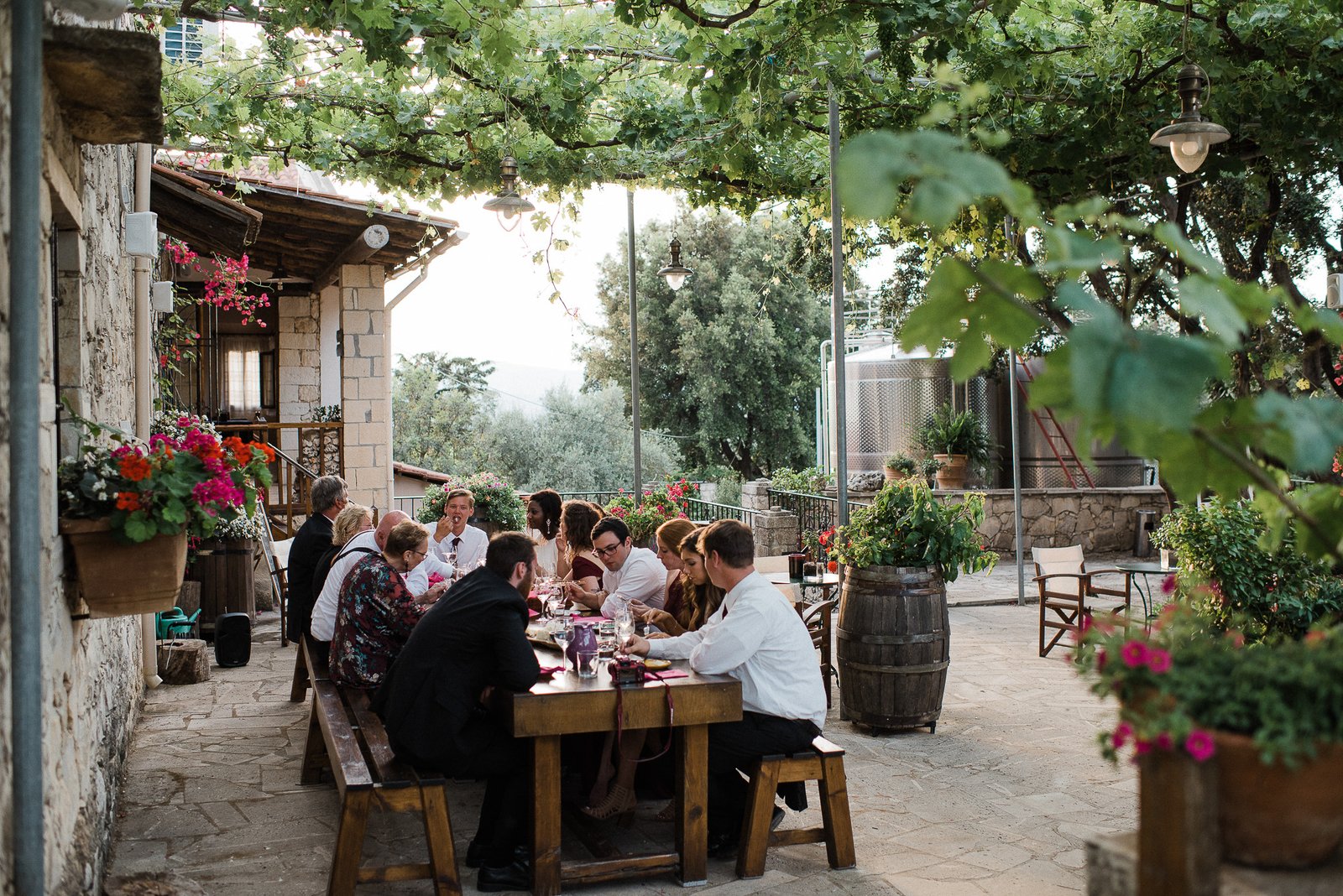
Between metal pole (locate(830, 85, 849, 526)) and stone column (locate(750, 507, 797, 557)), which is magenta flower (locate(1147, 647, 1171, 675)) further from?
stone column (locate(750, 507, 797, 557))

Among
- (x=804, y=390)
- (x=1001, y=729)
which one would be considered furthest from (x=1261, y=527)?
(x=804, y=390)

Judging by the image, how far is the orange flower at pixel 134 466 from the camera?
10.6 feet

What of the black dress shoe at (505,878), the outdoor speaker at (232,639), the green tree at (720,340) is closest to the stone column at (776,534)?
the outdoor speaker at (232,639)

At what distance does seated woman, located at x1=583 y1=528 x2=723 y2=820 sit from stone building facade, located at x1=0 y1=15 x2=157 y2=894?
1.81 m

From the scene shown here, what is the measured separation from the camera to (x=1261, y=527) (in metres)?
6.02

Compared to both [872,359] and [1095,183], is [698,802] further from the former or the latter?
[872,359]

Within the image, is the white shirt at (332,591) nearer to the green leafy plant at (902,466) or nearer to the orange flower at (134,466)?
the orange flower at (134,466)

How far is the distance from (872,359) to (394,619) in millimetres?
15729

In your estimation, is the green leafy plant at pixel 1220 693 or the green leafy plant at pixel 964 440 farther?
the green leafy plant at pixel 964 440

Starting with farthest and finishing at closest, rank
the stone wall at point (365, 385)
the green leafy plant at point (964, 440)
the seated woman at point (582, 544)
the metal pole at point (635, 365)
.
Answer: the green leafy plant at point (964, 440) → the stone wall at point (365, 385) → the metal pole at point (635, 365) → the seated woman at point (582, 544)

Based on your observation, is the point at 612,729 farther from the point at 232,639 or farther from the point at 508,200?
the point at 232,639

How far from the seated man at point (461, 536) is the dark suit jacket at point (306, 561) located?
898 mm

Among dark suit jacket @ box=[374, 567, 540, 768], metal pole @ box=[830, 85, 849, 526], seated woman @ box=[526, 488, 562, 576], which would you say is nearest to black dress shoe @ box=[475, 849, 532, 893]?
dark suit jacket @ box=[374, 567, 540, 768]

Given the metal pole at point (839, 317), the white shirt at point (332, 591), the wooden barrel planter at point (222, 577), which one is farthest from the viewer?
the wooden barrel planter at point (222, 577)
